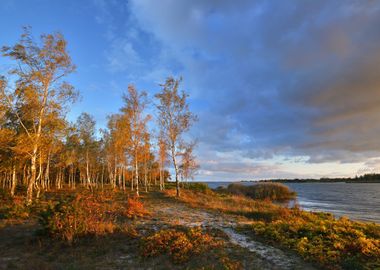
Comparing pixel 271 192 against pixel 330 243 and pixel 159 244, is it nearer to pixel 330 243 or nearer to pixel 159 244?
pixel 330 243

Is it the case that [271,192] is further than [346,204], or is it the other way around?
[271,192]

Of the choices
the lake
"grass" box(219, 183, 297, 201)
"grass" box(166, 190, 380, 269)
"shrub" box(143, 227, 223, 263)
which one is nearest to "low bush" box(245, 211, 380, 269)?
"grass" box(166, 190, 380, 269)

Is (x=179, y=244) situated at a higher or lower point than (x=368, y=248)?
higher

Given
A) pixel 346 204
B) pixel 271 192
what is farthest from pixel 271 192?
pixel 346 204

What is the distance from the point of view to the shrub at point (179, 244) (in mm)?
7746

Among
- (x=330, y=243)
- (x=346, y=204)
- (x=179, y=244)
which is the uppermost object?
Result: (x=179, y=244)

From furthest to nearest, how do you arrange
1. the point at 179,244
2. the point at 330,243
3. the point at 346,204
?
the point at 346,204 → the point at 330,243 → the point at 179,244

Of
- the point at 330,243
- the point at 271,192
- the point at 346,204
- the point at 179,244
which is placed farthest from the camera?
the point at 271,192

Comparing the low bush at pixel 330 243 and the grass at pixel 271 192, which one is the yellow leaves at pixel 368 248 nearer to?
the low bush at pixel 330 243

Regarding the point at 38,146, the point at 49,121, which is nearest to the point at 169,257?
the point at 38,146

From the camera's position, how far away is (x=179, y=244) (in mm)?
8297

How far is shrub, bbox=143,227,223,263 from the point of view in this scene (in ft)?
25.4

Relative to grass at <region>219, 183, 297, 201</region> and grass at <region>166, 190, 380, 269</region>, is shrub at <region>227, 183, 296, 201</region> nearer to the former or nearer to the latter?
grass at <region>219, 183, 297, 201</region>

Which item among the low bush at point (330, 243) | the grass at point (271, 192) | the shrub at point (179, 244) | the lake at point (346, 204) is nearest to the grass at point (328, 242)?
the low bush at point (330, 243)
